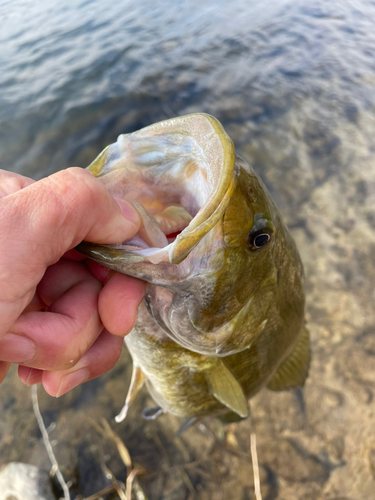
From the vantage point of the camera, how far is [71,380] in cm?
130

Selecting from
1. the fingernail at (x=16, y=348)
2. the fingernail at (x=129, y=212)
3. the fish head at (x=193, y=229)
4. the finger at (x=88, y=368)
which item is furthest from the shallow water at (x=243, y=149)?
the fingernail at (x=129, y=212)

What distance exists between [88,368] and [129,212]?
0.70m

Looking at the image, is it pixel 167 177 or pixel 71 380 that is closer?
pixel 71 380

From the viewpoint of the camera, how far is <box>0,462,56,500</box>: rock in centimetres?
269

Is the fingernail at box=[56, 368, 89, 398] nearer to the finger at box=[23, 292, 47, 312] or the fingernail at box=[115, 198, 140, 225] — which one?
the finger at box=[23, 292, 47, 312]

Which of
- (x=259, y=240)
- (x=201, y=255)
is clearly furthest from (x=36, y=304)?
(x=259, y=240)

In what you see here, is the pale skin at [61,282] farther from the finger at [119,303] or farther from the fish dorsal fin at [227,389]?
the fish dorsal fin at [227,389]

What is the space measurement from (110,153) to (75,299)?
65cm

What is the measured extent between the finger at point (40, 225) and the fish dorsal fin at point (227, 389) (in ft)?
4.08

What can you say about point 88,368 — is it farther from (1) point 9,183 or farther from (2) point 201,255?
(1) point 9,183

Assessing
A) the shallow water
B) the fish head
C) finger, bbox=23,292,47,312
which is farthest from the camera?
the shallow water

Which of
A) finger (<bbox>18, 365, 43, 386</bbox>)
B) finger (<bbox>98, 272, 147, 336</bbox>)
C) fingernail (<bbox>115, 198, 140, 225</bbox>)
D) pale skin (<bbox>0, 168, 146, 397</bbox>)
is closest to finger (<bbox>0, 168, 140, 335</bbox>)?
pale skin (<bbox>0, 168, 146, 397</bbox>)

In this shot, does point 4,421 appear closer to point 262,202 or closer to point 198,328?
point 198,328

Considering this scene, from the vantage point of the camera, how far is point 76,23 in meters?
10.1
